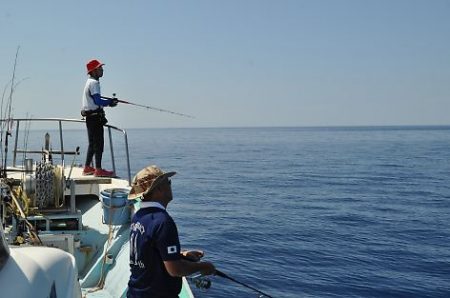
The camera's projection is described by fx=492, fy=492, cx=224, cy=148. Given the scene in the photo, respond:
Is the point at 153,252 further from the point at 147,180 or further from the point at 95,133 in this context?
the point at 95,133

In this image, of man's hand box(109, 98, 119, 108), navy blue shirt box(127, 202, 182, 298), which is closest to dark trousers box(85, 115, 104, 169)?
man's hand box(109, 98, 119, 108)

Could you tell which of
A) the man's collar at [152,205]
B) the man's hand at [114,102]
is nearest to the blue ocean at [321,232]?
the man's hand at [114,102]

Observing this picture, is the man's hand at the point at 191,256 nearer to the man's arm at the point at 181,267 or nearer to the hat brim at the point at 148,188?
the man's arm at the point at 181,267

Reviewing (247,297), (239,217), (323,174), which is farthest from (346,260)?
(323,174)

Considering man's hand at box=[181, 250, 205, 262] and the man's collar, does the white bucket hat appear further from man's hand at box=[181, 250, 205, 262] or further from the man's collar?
man's hand at box=[181, 250, 205, 262]

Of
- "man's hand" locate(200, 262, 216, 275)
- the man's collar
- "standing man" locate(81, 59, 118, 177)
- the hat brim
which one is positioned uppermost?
"standing man" locate(81, 59, 118, 177)

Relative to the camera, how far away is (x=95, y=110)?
331 inches

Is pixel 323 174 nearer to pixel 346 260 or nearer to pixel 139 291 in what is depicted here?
pixel 346 260

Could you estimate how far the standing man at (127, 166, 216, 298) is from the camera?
307cm

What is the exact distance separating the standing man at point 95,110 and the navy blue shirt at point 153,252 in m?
5.46

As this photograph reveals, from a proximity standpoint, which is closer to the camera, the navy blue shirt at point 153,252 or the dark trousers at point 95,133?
the navy blue shirt at point 153,252

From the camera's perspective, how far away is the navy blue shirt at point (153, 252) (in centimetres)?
306

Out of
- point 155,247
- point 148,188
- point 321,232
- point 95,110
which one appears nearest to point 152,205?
point 148,188

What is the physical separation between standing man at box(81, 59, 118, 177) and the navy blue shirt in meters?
5.46
